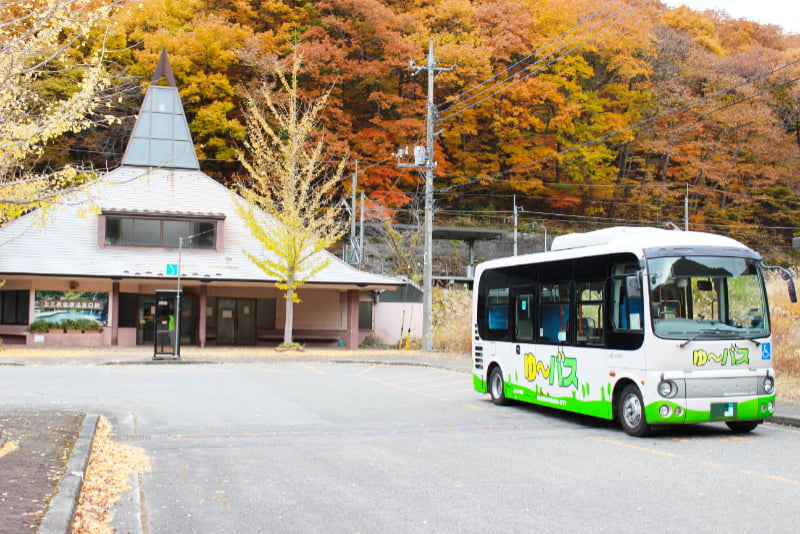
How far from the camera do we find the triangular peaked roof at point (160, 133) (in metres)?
36.7

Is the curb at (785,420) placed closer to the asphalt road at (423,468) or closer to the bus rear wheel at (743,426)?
the asphalt road at (423,468)

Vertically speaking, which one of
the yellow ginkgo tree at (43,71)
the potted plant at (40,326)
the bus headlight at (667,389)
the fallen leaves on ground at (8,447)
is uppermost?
the yellow ginkgo tree at (43,71)

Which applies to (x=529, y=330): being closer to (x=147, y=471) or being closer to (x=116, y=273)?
(x=147, y=471)

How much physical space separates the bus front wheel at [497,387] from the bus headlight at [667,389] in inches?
176

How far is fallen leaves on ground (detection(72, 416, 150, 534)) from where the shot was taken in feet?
20.5

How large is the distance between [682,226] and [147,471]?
56.4 m

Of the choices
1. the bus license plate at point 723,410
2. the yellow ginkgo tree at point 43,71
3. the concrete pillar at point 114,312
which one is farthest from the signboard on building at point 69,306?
the bus license plate at point 723,410

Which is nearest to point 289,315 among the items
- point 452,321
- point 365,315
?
point 452,321

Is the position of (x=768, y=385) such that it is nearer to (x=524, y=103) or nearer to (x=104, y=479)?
(x=104, y=479)

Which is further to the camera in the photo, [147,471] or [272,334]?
[272,334]

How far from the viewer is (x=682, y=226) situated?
58812mm

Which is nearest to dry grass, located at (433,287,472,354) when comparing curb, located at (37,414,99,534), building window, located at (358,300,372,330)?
building window, located at (358,300,372,330)

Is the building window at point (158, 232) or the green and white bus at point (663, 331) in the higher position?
the building window at point (158, 232)

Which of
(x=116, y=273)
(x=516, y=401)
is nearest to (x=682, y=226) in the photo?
(x=116, y=273)
